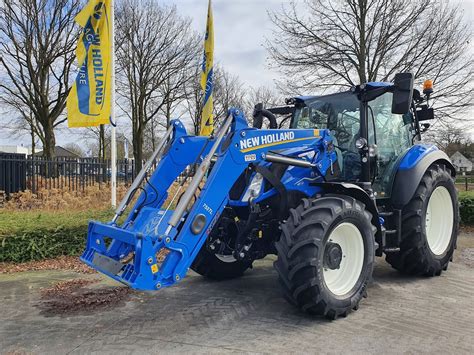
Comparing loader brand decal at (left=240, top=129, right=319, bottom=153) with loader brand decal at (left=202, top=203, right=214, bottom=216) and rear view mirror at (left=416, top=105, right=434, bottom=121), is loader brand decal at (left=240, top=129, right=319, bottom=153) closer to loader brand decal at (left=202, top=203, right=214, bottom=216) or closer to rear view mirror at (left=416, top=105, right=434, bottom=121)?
loader brand decal at (left=202, top=203, right=214, bottom=216)

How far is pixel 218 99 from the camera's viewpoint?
29.4m

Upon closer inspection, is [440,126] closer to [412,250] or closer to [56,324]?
[412,250]

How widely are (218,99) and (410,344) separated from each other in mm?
26608

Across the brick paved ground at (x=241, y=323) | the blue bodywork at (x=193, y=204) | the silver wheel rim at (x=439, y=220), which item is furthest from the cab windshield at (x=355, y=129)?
the brick paved ground at (x=241, y=323)

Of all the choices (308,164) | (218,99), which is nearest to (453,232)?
(308,164)

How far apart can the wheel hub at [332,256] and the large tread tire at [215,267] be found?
141 cm

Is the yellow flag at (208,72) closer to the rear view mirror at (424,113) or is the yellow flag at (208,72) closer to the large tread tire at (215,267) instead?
the rear view mirror at (424,113)

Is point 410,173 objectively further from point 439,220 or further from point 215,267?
point 215,267

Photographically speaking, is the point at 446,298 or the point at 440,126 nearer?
the point at 446,298

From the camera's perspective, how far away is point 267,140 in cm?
456

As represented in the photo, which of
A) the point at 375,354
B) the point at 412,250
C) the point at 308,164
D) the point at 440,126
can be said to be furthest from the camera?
the point at 440,126

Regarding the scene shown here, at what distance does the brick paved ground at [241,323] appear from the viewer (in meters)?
3.75

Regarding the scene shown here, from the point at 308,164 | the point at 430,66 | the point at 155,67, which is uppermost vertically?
the point at 155,67

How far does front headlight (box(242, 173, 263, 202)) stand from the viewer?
15.8 ft
